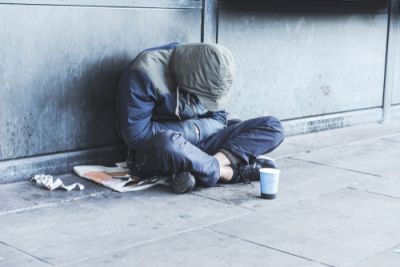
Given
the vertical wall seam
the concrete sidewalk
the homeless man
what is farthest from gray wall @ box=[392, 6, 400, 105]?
the homeless man

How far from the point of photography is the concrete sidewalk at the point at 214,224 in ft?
12.8

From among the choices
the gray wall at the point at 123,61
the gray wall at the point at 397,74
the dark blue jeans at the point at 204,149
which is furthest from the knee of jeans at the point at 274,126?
the gray wall at the point at 397,74

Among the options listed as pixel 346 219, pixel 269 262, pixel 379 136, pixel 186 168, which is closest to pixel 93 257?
pixel 269 262

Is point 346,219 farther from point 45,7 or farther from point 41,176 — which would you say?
point 45,7

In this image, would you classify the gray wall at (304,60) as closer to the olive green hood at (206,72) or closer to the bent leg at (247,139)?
the bent leg at (247,139)

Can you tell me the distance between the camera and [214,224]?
14.6 feet

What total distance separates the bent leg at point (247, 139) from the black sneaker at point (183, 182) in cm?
46

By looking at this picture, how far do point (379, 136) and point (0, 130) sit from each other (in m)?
3.81

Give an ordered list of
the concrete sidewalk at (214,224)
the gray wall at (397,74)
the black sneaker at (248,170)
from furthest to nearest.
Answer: the gray wall at (397,74) < the black sneaker at (248,170) < the concrete sidewalk at (214,224)

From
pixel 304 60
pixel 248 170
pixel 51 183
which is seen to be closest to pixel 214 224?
pixel 248 170

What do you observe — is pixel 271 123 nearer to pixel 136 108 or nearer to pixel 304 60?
pixel 136 108

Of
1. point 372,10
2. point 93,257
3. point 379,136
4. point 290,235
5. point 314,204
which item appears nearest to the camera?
point 93,257

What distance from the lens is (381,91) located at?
27.0 feet

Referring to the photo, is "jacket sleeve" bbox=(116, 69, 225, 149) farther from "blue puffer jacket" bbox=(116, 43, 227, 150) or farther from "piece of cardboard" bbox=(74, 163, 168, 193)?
"piece of cardboard" bbox=(74, 163, 168, 193)
